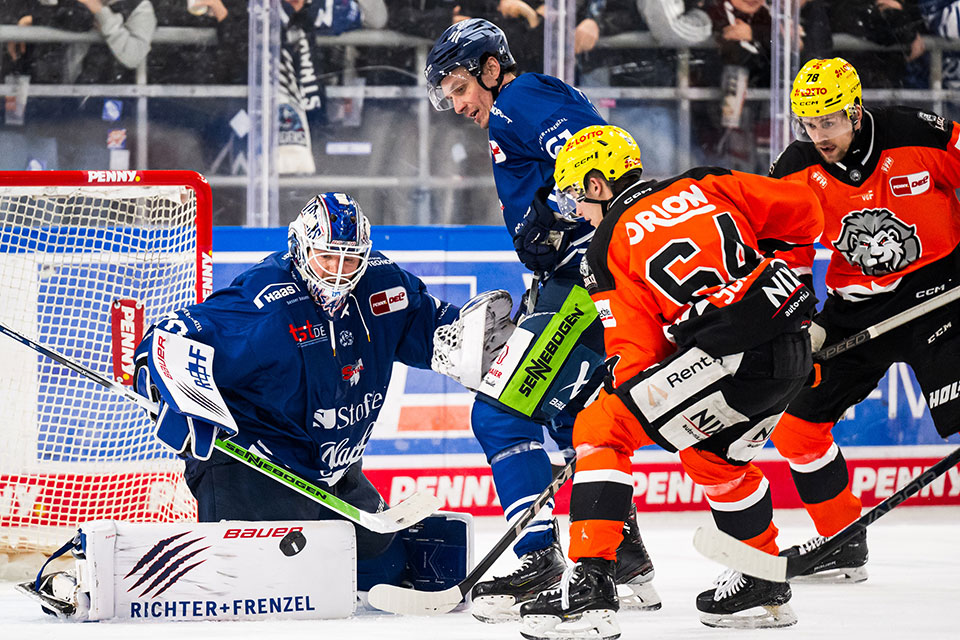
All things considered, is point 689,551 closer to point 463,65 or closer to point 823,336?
point 823,336

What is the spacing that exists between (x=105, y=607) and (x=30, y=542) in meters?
1.03

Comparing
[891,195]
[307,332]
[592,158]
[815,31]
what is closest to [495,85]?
[592,158]

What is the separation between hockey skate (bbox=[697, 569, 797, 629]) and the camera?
2711mm

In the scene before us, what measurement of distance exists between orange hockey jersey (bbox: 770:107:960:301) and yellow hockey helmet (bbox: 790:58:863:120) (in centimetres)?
13

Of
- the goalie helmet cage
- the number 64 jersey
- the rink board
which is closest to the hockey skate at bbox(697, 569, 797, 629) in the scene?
the number 64 jersey

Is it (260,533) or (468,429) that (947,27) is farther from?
(260,533)

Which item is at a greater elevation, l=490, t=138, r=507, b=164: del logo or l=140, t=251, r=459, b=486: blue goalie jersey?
l=490, t=138, r=507, b=164: del logo

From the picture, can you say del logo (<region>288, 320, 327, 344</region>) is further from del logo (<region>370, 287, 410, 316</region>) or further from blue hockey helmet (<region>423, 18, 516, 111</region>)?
blue hockey helmet (<region>423, 18, 516, 111</region>)

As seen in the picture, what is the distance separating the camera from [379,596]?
2.59 meters

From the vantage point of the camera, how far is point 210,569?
2637 mm

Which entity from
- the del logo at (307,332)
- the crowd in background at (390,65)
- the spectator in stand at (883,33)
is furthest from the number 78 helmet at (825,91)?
the spectator in stand at (883,33)

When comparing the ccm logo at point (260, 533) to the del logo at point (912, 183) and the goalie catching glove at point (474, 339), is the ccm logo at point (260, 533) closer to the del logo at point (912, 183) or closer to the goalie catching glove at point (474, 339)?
the goalie catching glove at point (474, 339)

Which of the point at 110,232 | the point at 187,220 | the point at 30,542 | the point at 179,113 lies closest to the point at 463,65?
the point at 187,220

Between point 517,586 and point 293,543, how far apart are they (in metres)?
0.51
